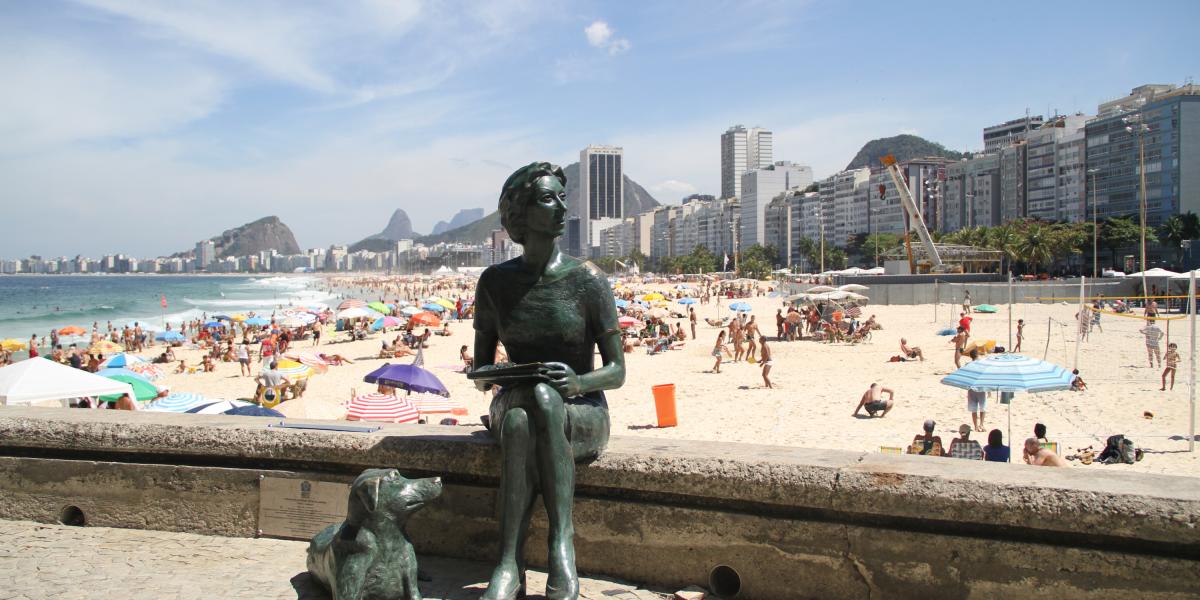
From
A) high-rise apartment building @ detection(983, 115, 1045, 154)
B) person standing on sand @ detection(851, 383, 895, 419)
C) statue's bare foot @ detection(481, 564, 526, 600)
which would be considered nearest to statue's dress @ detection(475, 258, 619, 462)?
statue's bare foot @ detection(481, 564, 526, 600)

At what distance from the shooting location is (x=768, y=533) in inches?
123

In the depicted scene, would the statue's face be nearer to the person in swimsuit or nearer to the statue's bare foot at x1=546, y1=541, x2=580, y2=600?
the person in swimsuit

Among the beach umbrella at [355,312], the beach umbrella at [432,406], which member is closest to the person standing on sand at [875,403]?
the beach umbrella at [432,406]

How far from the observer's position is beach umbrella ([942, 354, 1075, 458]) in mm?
10016

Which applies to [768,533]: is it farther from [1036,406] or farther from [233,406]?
[1036,406]

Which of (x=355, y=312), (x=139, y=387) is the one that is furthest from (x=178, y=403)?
(x=355, y=312)

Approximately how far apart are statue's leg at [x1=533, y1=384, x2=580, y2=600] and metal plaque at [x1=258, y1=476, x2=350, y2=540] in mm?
1127

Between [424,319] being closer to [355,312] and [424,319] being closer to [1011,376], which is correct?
[355,312]

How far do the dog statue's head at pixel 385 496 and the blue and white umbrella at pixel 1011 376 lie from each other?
869cm

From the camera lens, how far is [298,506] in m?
3.80

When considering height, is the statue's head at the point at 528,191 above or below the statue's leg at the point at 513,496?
above

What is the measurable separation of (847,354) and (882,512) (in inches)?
883

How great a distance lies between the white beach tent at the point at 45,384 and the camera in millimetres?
9758

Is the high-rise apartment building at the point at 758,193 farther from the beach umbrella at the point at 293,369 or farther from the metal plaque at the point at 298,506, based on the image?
the metal plaque at the point at 298,506
